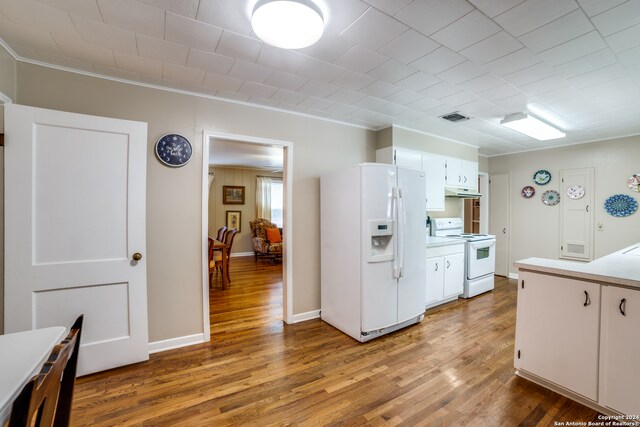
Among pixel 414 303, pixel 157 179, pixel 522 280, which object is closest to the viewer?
pixel 522 280

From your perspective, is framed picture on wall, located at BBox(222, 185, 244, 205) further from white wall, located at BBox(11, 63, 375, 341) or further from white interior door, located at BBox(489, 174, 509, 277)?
white interior door, located at BBox(489, 174, 509, 277)

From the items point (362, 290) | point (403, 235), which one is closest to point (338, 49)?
point (403, 235)

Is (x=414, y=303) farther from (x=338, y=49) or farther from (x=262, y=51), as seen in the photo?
(x=262, y=51)

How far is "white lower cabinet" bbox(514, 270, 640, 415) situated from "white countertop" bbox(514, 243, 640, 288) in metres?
0.05

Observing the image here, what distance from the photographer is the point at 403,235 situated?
9.59 feet

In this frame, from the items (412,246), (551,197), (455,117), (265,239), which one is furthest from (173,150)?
(551,197)

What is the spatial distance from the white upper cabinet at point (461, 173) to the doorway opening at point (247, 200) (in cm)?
268

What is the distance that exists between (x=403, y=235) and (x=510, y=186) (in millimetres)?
3779

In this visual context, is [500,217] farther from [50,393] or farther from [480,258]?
[50,393]

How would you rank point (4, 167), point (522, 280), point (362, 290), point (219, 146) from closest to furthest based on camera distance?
point (4, 167), point (522, 280), point (362, 290), point (219, 146)

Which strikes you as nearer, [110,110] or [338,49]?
[338,49]

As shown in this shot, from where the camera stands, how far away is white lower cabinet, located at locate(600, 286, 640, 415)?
1623 millimetres

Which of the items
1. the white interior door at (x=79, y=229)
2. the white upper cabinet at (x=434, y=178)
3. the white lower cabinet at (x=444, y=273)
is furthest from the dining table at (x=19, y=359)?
the white upper cabinet at (x=434, y=178)

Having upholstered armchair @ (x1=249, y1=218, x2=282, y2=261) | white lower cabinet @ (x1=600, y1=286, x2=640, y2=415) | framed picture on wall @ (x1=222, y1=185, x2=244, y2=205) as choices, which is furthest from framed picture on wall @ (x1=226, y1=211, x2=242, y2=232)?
white lower cabinet @ (x1=600, y1=286, x2=640, y2=415)
